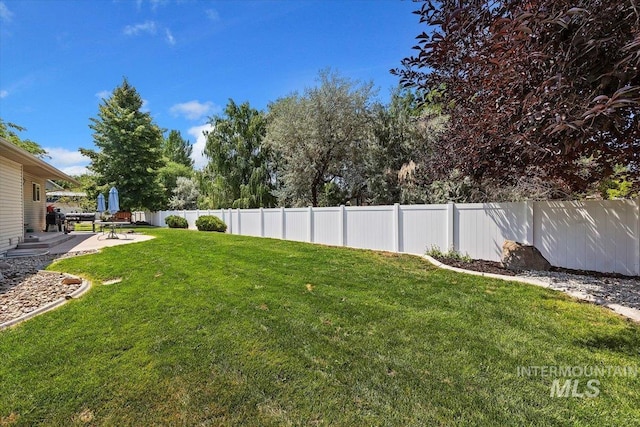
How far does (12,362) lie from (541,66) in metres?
6.62

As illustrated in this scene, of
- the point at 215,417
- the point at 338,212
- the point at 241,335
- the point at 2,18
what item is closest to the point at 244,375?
the point at 215,417

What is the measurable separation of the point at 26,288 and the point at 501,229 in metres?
9.97

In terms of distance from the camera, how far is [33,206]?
47.6 ft

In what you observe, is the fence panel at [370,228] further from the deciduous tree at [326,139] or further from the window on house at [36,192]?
the window on house at [36,192]

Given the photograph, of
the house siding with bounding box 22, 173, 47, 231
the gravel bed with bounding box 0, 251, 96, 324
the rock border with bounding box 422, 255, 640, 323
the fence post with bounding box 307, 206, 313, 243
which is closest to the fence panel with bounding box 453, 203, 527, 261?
the rock border with bounding box 422, 255, 640, 323

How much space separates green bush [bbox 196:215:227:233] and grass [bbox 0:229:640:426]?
1064cm

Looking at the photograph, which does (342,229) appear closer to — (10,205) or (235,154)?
(10,205)

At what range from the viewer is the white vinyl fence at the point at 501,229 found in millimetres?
5754

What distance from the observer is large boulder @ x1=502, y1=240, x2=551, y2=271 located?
246 inches

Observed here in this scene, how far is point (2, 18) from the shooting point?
994 cm

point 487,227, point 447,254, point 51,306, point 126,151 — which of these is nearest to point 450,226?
point 447,254

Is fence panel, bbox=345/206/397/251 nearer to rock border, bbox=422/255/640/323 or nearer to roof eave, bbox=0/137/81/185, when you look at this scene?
rock border, bbox=422/255/640/323

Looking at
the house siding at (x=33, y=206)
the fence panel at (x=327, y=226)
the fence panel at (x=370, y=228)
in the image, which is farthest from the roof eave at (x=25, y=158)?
the fence panel at (x=370, y=228)

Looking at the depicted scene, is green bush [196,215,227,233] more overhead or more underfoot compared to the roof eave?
more underfoot
